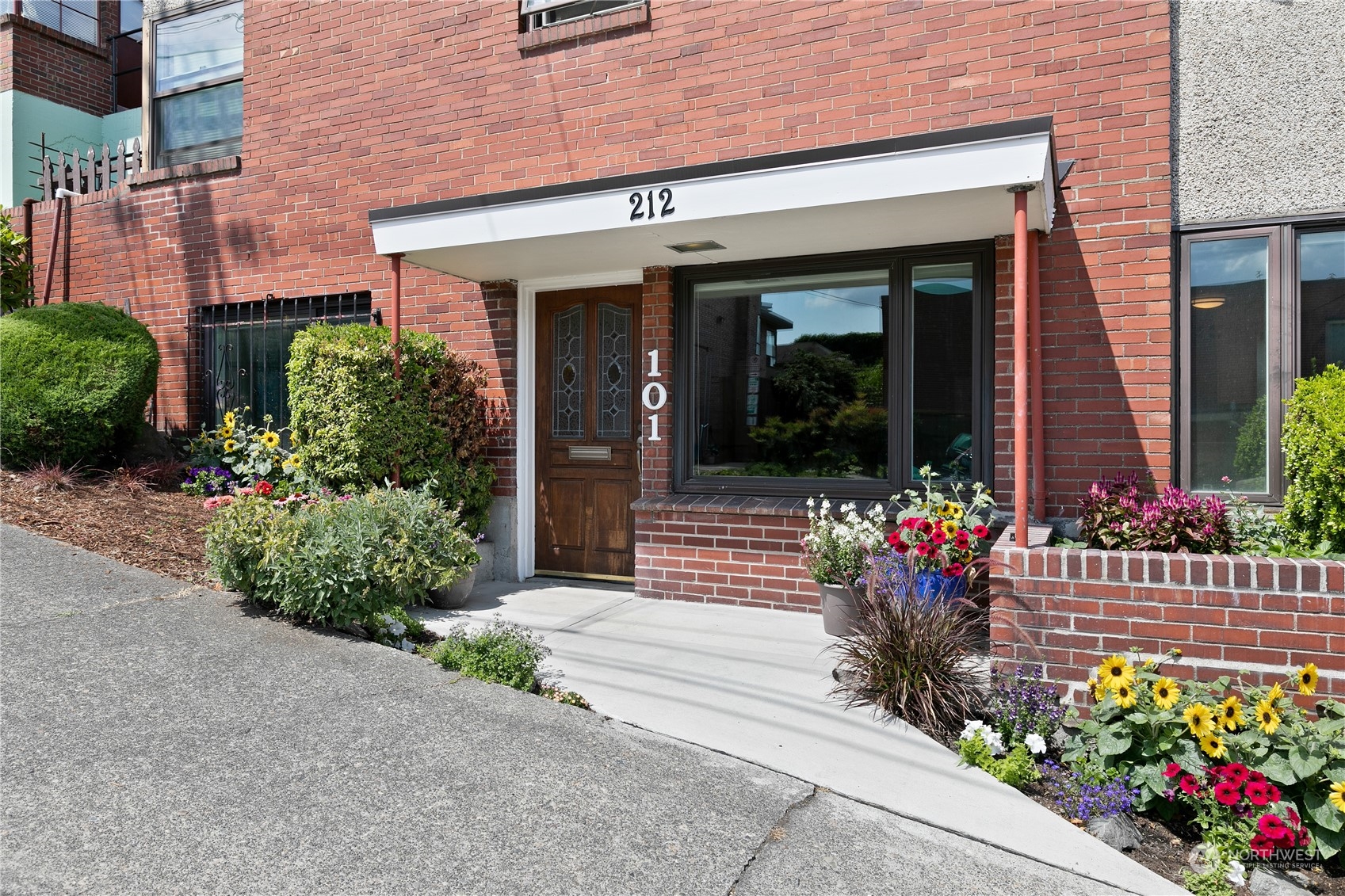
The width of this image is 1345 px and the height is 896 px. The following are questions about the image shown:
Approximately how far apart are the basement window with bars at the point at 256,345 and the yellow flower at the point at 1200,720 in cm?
655

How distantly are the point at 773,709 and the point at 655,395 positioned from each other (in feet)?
9.82

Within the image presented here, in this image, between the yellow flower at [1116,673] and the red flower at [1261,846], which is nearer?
the red flower at [1261,846]

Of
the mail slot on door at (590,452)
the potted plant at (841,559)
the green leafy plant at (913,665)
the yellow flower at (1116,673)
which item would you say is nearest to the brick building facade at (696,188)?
the mail slot on door at (590,452)

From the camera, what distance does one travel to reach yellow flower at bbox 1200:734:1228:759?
3203 mm

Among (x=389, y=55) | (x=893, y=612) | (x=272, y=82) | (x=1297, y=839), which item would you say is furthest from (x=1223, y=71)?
(x=272, y=82)

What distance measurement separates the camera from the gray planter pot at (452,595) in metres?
5.83

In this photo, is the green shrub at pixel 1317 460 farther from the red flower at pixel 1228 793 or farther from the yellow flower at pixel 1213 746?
the red flower at pixel 1228 793

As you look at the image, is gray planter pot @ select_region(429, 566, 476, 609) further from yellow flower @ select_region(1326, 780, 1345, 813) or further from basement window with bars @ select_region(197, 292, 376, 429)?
yellow flower @ select_region(1326, 780, 1345, 813)

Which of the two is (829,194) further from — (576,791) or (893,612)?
(576,791)

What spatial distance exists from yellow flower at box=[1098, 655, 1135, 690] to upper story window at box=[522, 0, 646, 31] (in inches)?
226

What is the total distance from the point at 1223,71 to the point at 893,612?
155 inches

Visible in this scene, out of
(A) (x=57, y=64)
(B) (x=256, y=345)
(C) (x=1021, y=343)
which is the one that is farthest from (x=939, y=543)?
(A) (x=57, y=64)

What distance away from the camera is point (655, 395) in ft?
21.1

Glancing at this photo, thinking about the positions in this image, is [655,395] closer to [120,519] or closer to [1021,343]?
[1021,343]
